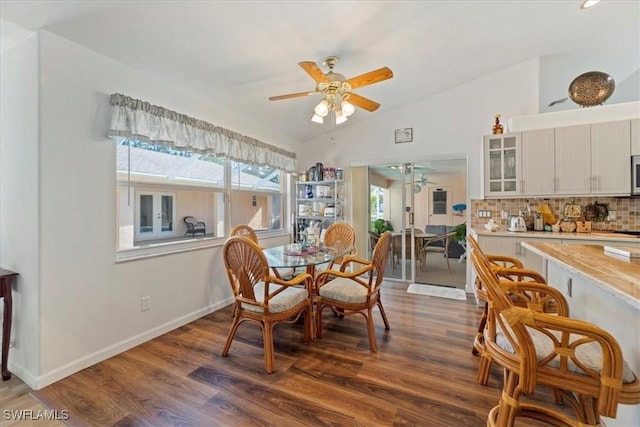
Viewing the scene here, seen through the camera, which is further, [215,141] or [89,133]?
[215,141]

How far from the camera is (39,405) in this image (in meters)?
1.76

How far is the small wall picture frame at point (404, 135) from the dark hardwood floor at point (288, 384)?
281 centimetres

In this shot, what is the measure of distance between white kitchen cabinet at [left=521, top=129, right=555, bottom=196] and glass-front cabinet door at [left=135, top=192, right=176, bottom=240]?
4.14 metres

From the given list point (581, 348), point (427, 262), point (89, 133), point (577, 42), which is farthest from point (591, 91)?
point (89, 133)

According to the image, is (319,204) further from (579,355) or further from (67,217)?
(579,355)

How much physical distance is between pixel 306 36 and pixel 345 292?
7.34ft

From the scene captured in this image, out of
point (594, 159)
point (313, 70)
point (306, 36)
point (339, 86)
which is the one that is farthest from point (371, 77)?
point (594, 159)

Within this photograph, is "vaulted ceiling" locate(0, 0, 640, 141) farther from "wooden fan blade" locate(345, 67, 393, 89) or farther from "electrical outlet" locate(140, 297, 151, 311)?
"electrical outlet" locate(140, 297, 151, 311)

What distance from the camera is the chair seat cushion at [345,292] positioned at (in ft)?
7.99

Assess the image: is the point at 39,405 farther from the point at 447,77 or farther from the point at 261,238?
the point at 447,77

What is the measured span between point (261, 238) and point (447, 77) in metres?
3.32

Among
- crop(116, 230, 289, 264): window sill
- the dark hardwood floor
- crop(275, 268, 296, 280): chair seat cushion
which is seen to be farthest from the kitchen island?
crop(116, 230, 289, 264): window sill

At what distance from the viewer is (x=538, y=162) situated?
3402 millimetres

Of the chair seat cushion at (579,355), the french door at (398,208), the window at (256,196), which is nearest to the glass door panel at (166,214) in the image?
the window at (256,196)
